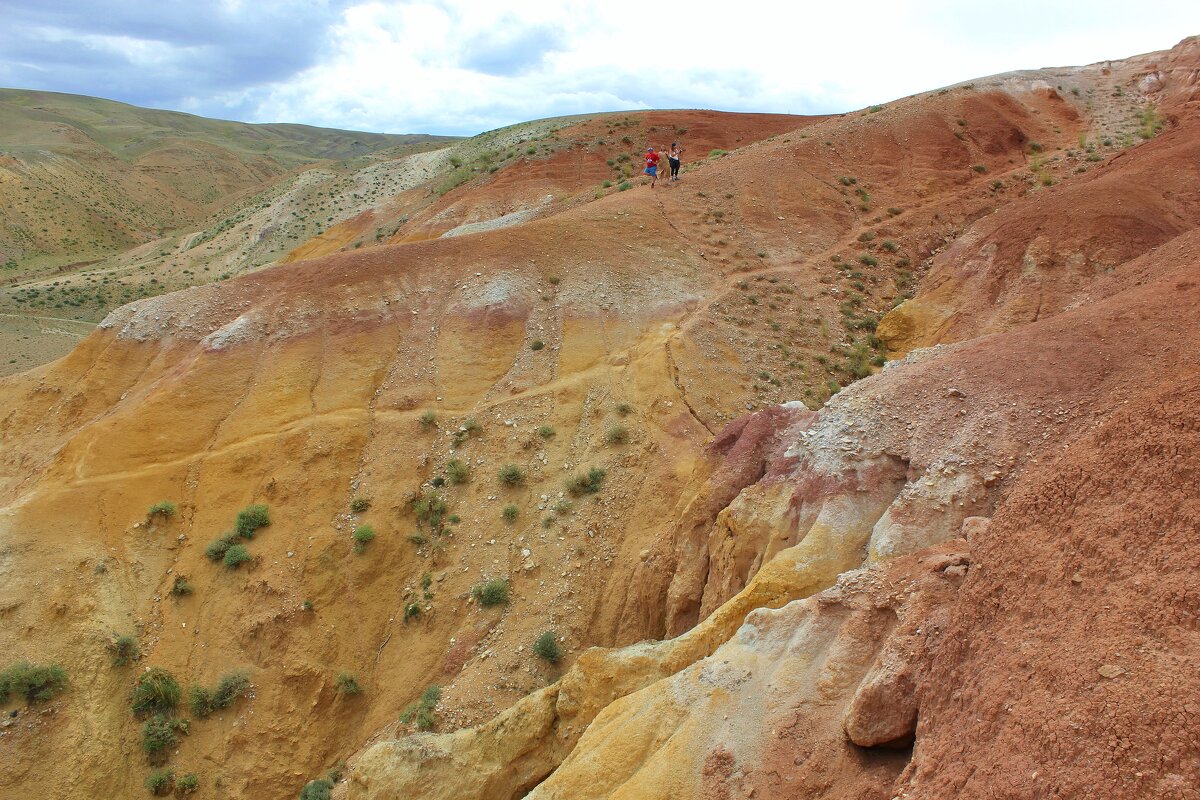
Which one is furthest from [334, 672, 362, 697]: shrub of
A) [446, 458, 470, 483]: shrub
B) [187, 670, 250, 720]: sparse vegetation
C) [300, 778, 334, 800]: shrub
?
[446, 458, 470, 483]: shrub

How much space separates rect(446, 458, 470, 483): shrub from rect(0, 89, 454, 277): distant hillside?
67859 mm

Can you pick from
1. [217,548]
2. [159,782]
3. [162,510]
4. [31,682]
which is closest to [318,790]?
[159,782]

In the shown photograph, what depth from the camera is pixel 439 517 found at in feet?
63.9

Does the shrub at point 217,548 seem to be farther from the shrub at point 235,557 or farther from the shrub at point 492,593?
the shrub at point 492,593

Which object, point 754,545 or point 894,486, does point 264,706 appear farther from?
point 894,486

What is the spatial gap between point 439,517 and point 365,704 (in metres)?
5.04

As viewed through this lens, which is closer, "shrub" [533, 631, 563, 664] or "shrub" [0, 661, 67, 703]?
"shrub" [533, 631, 563, 664]

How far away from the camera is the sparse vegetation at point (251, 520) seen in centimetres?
1898

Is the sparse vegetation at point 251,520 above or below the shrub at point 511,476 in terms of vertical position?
below

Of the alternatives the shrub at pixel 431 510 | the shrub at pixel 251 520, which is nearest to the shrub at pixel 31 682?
the shrub at pixel 251 520

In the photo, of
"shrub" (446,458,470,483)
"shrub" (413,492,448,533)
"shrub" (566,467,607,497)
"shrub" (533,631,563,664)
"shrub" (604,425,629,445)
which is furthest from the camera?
"shrub" (446,458,470,483)

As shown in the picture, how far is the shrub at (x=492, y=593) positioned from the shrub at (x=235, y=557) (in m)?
6.44

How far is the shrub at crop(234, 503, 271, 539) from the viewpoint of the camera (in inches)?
747

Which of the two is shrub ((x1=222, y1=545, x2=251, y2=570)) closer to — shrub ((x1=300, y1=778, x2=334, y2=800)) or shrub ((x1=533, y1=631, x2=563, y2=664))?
shrub ((x1=300, y1=778, x2=334, y2=800))
